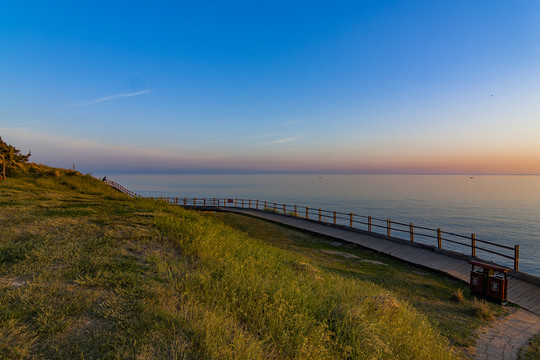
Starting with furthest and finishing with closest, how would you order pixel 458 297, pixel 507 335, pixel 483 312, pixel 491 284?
pixel 491 284
pixel 458 297
pixel 483 312
pixel 507 335

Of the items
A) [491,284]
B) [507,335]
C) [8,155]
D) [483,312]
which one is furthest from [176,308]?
[8,155]

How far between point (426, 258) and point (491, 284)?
14.7ft

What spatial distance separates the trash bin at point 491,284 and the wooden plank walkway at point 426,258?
2.62 feet

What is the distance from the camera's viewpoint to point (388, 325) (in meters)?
4.84

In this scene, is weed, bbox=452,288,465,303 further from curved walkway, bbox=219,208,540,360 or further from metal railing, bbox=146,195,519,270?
metal railing, bbox=146,195,519,270

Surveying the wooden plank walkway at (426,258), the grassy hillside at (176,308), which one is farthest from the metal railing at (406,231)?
the grassy hillside at (176,308)

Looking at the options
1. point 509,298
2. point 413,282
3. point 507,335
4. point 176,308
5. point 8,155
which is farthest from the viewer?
point 8,155

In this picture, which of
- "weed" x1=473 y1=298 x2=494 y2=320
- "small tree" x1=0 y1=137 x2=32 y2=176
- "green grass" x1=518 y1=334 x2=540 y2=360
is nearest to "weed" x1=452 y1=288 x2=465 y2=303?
"weed" x1=473 y1=298 x2=494 y2=320

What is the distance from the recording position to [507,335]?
671 cm

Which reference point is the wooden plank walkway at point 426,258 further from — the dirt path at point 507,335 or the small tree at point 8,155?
the small tree at point 8,155

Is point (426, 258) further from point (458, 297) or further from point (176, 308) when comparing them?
point (176, 308)

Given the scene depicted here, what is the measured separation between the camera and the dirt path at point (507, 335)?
5822 mm

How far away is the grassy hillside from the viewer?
312 cm

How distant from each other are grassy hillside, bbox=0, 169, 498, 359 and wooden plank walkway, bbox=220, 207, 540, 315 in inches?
123
